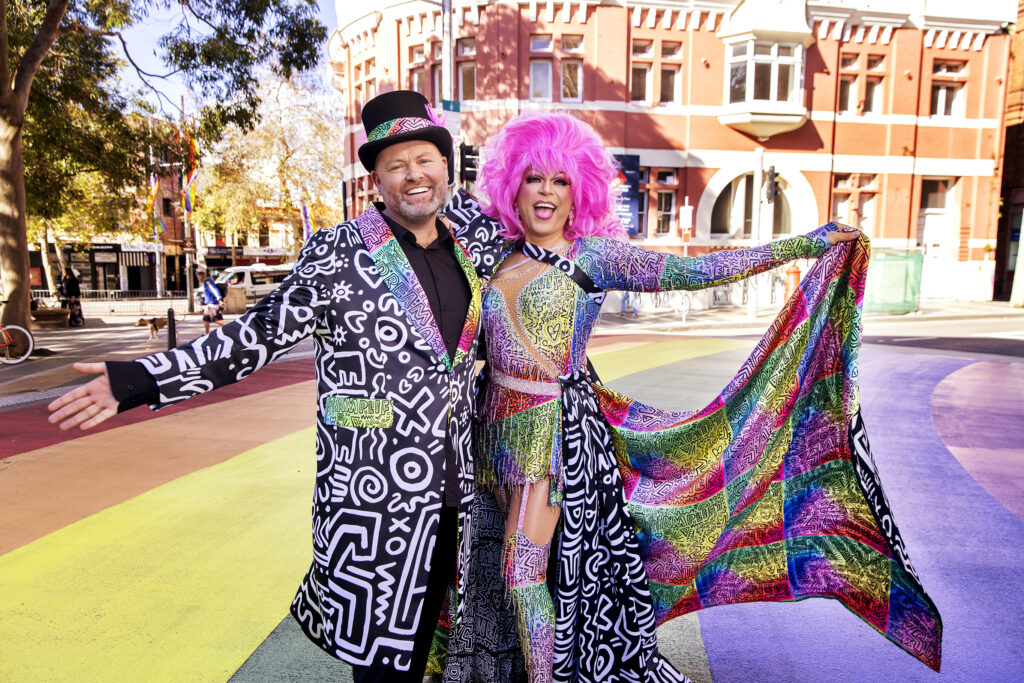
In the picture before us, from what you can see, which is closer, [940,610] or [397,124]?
[397,124]

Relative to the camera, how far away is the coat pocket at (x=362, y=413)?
1.98 metres

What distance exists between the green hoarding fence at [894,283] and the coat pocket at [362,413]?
19.5 m

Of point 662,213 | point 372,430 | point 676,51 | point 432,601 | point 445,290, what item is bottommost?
point 432,601

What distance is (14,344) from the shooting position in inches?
443

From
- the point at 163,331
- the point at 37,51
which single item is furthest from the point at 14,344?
the point at 163,331

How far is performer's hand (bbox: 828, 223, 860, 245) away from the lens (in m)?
2.54

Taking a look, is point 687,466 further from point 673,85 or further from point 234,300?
point 234,300

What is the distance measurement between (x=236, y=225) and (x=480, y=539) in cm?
3158

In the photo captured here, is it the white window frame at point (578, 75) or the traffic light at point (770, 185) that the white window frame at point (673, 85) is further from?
the traffic light at point (770, 185)

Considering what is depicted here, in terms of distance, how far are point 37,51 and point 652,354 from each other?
10.6 meters

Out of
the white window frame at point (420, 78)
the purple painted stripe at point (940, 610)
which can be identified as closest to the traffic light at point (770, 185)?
the white window frame at point (420, 78)

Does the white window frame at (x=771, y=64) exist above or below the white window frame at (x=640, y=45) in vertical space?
below

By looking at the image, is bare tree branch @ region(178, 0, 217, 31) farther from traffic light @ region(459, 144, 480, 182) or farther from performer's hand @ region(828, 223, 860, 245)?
performer's hand @ region(828, 223, 860, 245)

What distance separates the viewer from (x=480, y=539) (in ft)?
8.31
